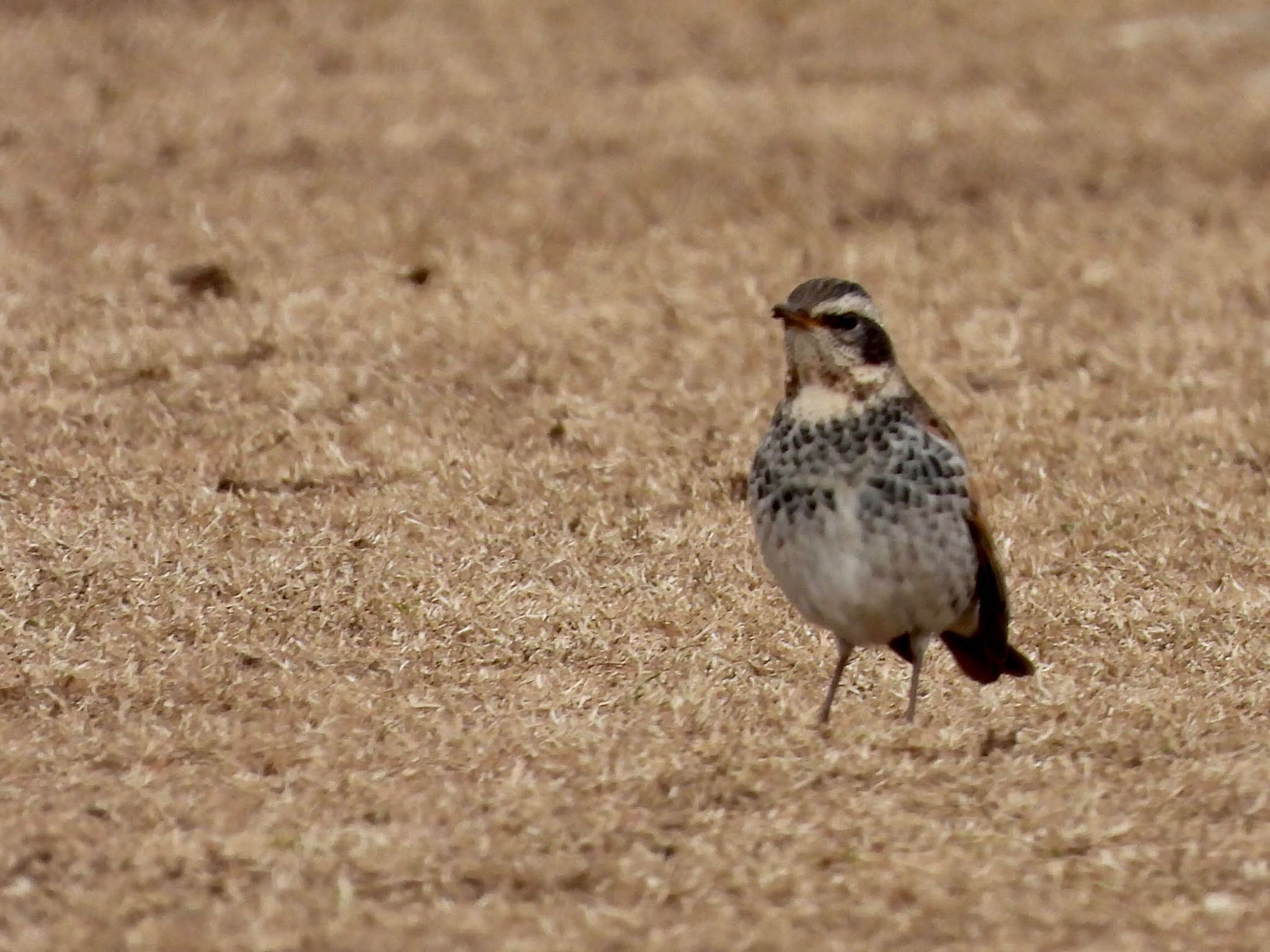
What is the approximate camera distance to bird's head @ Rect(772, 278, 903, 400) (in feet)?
22.8

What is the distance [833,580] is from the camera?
Answer: 22.4 feet

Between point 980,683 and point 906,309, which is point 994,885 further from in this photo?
point 906,309

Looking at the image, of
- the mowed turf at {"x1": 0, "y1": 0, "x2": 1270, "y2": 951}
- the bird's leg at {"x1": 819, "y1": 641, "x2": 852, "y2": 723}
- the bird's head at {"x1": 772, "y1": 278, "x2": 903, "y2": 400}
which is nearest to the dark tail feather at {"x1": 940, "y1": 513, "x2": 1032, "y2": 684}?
the mowed turf at {"x1": 0, "y1": 0, "x2": 1270, "y2": 951}

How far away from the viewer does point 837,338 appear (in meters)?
6.95

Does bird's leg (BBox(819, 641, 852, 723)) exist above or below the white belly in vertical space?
below

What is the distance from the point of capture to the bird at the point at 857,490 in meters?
6.84

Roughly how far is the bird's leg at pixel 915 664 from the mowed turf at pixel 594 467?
12 cm

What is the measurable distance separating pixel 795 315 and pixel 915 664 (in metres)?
1.18

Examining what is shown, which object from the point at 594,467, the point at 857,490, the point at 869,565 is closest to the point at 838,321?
Answer: the point at 857,490

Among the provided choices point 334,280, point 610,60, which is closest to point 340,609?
point 334,280

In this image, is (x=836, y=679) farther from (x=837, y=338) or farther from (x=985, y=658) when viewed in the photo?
(x=837, y=338)

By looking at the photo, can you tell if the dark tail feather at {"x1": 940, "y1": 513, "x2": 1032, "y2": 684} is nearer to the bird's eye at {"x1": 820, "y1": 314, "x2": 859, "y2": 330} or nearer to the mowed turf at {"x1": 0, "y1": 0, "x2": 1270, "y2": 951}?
the mowed turf at {"x1": 0, "y1": 0, "x2": 1270, "y2": 951}

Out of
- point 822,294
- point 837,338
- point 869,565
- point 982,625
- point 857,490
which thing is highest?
point 822,294

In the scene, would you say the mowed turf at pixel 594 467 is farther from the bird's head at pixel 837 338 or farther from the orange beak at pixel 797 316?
the orange beak at pixel 797 316
